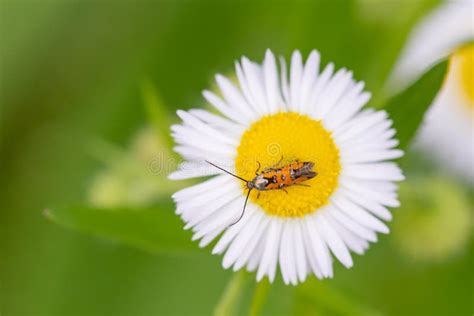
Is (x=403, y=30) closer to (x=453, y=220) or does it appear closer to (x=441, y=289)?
(x=453, y=220)

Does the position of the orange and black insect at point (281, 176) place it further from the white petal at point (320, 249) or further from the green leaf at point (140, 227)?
the green leaf at point (140, 227)

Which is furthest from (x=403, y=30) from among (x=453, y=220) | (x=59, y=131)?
(x=59, y=131)

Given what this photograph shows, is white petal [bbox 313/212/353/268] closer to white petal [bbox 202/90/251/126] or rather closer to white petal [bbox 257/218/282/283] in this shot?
white petal [bbox 257/218/282/283]

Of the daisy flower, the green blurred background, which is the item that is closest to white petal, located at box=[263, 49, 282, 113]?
the daisy flower

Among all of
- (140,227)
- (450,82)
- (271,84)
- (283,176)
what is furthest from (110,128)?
(283,176)

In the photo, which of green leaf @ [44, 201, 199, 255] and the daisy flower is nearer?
green leaf @ [44, 201, 199, 255]

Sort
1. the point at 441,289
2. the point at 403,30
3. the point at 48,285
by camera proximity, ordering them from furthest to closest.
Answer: the point at 48,285, the point at 441,289, the point at 403,30

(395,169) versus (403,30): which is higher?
(403,30)

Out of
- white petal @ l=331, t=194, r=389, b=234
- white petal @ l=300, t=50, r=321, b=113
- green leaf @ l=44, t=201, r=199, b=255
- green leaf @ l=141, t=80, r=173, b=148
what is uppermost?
green leaf @ l=141, t=80, r=173, b=148

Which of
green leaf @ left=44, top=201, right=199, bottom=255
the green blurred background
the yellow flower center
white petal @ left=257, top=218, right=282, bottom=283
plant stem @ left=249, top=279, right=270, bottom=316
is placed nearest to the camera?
white petal @ left=257, top=218, right=282, bottom=283
